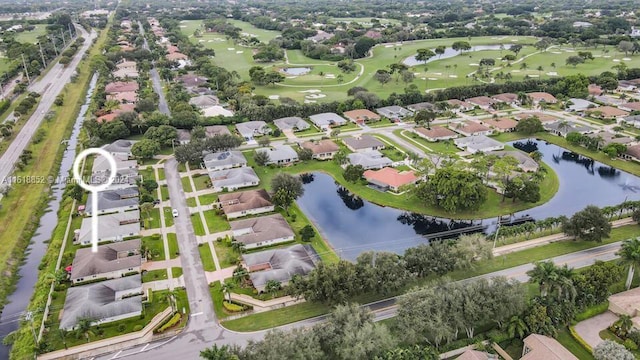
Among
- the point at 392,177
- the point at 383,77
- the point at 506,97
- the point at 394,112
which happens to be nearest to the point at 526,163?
the point at 392,177

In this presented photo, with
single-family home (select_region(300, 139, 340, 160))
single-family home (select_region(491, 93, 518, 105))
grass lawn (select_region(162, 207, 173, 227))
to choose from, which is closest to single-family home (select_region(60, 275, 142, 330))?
grass lawn (select_region(162, 207, 173, 227))

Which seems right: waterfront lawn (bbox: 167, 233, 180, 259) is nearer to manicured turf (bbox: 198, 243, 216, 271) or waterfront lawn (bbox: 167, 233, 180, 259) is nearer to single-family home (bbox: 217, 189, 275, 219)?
manicured turf (bbox: 198, 243, 216, 271)

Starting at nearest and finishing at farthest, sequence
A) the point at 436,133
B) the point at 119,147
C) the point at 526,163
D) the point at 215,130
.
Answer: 1. the point at 526,163
2. the point at 119,147
3. the point at 436,133
4. the point at 215,130

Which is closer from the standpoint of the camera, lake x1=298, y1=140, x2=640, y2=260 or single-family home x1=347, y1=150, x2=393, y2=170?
lake x1=298, y1=140, x2=640, y2=260

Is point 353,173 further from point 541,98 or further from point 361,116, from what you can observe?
point 541,98

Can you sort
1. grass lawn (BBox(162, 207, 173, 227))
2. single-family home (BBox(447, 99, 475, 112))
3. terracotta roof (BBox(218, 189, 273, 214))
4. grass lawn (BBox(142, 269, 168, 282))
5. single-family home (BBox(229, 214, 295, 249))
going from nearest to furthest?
grass lawn (BBox(142, 269, 168, 282)) < single-family home (BBox(229, 214, 295, 249)) < grass lawn (BBox(162, 207, 173, 227)) < terracotta roof (BBox(218, 189, 273, 214)) < single-family home (BBox(447, 99, 475, 112))

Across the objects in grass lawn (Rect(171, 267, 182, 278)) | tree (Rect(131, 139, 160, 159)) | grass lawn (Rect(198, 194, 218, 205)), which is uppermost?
tree (Rect(131, 139, 160, 159))

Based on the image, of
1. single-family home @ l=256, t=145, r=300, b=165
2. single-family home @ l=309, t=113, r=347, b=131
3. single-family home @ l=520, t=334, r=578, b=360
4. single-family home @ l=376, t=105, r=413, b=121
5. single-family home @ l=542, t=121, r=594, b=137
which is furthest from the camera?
single-family home @ l=376, t=105, r=413, b=121
